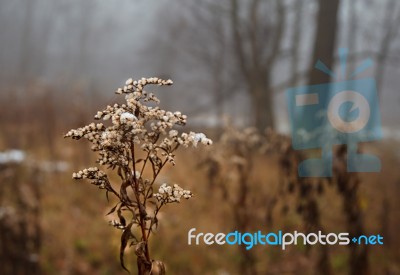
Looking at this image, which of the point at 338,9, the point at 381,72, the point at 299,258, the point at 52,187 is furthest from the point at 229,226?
the point at 381,72

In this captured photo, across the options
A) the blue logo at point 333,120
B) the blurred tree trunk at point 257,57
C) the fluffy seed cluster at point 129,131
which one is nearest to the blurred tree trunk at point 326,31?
the blue logo at point 333,120

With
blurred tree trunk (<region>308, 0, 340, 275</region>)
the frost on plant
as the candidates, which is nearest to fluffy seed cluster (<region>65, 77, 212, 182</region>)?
the frost on plant

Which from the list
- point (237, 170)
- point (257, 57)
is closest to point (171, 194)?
point (237, 170)

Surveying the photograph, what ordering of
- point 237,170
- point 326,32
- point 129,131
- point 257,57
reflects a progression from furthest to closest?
point 257,57, point 326,32, point 237,170, point 129,131

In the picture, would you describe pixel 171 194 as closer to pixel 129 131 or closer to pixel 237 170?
pixel 129 131

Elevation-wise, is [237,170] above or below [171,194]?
above

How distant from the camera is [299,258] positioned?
3.13 meters

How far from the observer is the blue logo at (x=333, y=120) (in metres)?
2.68

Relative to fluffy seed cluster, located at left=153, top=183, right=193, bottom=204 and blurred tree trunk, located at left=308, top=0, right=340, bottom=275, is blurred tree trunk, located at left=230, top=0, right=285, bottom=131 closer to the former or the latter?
blurred tree trunk, located at left=308, top=0, right=340, bottom=275

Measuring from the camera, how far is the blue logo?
8.80 ft

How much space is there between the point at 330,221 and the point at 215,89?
302 cm

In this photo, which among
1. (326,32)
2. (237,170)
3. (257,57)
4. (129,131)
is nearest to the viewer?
(129,131)

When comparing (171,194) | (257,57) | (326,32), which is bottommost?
(171,194)

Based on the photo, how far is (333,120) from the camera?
275 centimetres
